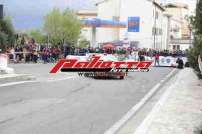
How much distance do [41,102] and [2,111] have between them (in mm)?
2781

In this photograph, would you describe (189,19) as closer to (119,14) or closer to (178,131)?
(178,131)

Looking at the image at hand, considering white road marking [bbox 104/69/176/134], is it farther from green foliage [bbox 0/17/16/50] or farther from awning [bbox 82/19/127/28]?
awning [bbox 82/19/127/28]

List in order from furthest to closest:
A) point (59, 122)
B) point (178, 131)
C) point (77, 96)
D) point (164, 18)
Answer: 1. point (164, 18)
2. point (77, 96)
3. point (59, 122)
4. point (178, 131)

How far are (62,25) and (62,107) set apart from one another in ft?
314

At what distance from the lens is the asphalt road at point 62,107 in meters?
12.1

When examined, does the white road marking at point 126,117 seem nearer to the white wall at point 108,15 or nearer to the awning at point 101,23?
the awning at point 101,23

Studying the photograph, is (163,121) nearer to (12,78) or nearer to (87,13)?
(12,78)

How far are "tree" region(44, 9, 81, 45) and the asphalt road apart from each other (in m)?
82.4

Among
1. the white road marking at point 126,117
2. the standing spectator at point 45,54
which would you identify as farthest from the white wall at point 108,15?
the white road marking at point 126,117

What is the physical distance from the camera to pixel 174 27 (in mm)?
156500

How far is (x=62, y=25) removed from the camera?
111125 mm

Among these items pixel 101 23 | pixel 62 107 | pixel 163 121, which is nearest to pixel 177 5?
pixel 101 23

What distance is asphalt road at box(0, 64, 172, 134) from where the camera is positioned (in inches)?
478

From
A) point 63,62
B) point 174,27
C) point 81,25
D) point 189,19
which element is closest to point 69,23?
point 81,25
